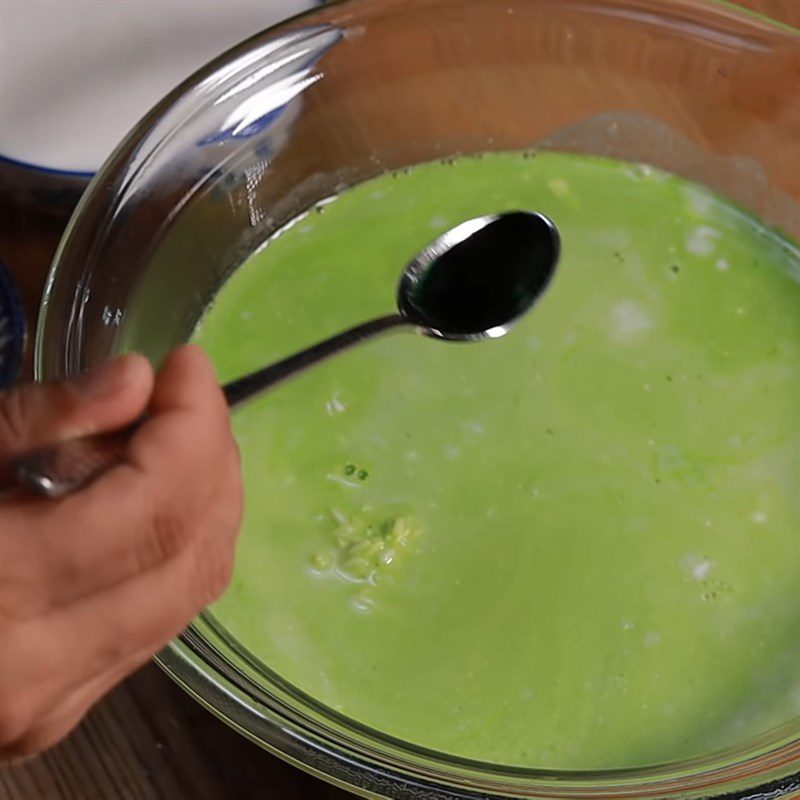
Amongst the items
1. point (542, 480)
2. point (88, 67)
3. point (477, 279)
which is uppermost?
point (88, 67)

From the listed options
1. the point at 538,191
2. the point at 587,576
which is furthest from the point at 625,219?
the point at 587,576

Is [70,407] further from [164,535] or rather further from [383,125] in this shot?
[383,125]

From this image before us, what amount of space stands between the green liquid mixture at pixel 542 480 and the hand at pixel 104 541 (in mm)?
381

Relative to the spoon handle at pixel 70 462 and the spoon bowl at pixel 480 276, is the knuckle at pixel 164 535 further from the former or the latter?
the spoon bowl at pixel 480 276

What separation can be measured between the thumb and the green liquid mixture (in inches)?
16.7

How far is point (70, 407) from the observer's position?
456 millimetres

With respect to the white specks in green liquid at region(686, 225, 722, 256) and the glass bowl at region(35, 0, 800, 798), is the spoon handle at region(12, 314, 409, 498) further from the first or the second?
the white specks in green liquid at region(686, 225, 722, 256)

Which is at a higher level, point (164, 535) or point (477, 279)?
point (164, 535)

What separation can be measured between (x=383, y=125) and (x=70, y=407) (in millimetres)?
672

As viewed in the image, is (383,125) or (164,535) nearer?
(164,535)

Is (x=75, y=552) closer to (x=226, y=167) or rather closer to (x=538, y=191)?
(x=226, y=167)

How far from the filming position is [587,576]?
867 millimetres

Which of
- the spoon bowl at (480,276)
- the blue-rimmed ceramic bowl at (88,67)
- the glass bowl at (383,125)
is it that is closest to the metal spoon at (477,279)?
the spoon bowl at (480,276)

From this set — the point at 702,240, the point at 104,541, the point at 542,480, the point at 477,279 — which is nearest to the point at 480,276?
the point at 477,279
